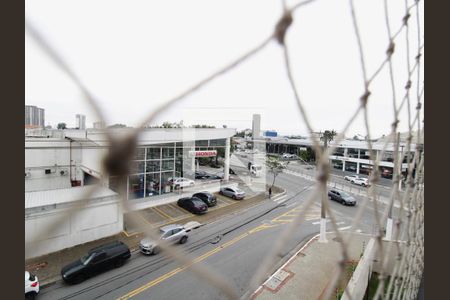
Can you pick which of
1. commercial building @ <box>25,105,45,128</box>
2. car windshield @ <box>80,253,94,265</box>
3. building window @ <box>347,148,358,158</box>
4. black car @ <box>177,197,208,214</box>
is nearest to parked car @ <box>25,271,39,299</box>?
car windshield @ <box>80,253,94,265</box>

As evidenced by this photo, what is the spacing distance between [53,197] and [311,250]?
20.4ft

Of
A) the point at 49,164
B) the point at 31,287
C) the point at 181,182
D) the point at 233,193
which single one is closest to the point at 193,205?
the point at 181,182

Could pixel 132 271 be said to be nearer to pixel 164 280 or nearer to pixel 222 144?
pixel 164 280

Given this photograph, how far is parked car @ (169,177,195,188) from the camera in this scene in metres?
10.9

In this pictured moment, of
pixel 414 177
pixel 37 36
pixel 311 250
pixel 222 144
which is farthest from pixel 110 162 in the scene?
pixel 222 144

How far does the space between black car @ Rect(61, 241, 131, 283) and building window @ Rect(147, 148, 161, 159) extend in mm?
4187

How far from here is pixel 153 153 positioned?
9.82m

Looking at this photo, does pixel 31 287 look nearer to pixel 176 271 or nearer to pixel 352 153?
pixel 176 271

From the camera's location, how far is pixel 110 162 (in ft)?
1.07

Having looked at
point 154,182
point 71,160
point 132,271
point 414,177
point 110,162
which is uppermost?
point 110,162

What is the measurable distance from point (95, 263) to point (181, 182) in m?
5.87

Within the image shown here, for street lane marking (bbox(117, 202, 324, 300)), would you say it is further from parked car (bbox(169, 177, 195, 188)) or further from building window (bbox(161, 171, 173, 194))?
building window (bbox(161, 171, 173, 194))

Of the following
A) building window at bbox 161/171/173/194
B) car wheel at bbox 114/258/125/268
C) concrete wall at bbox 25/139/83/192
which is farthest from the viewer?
building window at bbox 161/171/173/194

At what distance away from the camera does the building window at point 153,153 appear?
966cm
